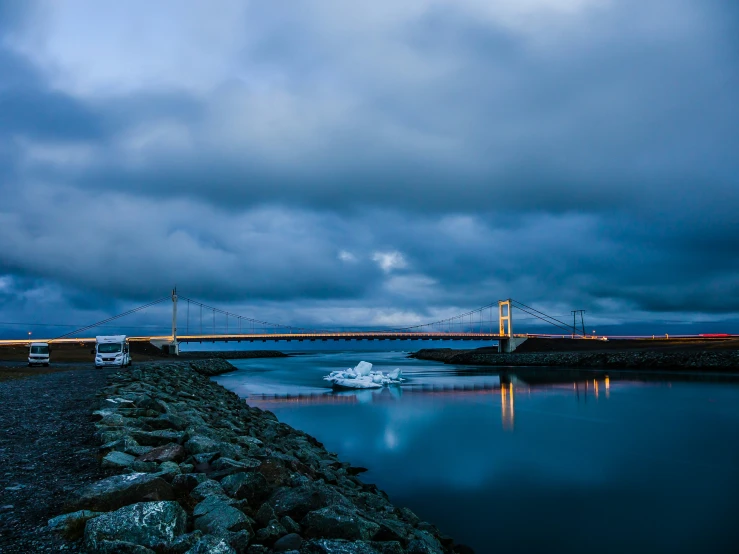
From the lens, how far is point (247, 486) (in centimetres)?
614

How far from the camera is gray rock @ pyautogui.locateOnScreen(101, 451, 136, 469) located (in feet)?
20.7

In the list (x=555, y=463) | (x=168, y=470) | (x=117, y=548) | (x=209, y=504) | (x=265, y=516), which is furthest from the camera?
(x=555, y=463)

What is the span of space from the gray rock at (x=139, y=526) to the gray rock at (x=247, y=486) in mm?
1471

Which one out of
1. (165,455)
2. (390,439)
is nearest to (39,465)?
(165,455)

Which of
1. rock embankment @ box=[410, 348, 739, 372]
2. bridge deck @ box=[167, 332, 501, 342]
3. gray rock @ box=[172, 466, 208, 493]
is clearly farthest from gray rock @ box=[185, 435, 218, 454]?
bridge deck @ box=[167, 332, 501, 342]

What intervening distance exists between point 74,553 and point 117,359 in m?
32.5

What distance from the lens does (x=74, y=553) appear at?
4.02 meters

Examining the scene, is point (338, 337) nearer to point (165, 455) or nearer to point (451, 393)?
point (451, 393)

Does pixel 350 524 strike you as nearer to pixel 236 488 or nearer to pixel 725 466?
pixel 236 488

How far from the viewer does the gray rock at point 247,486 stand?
6012 millimetres

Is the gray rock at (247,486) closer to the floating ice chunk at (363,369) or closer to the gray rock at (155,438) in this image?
the gray rock at (155,438)

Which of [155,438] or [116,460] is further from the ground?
[116,460]

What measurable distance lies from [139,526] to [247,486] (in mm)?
1993

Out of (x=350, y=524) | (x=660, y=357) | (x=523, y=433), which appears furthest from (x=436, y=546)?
(x=660, y=357)
